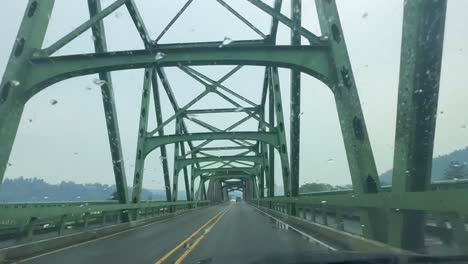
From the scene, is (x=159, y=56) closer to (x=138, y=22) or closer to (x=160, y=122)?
(x=138, y=22)

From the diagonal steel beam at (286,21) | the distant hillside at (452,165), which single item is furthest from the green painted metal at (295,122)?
the distant hillside at (452,165)

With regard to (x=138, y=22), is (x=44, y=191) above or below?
below

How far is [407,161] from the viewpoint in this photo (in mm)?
8555

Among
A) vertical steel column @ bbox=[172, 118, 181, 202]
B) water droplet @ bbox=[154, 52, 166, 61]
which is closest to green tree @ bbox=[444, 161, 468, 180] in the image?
water droplet @ bbox=[154, 52, 166, 61]

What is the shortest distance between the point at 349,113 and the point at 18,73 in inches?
413

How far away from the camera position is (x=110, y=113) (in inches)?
899

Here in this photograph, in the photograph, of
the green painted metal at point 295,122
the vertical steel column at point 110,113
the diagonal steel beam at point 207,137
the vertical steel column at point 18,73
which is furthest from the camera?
the diagonal steel beam at point 207,137

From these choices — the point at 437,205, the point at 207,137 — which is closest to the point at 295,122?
the point at 437,205

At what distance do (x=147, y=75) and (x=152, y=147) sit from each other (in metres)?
4.55

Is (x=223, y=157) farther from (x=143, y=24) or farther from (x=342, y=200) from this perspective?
(x=342, y=200)

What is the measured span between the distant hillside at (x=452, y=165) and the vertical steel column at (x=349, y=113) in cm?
190

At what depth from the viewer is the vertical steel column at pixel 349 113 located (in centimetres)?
1263

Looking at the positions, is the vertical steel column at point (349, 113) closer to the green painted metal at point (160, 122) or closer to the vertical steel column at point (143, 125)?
the vertical steel column at point (143, 125)

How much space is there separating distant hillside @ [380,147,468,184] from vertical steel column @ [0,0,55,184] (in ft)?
41.0
